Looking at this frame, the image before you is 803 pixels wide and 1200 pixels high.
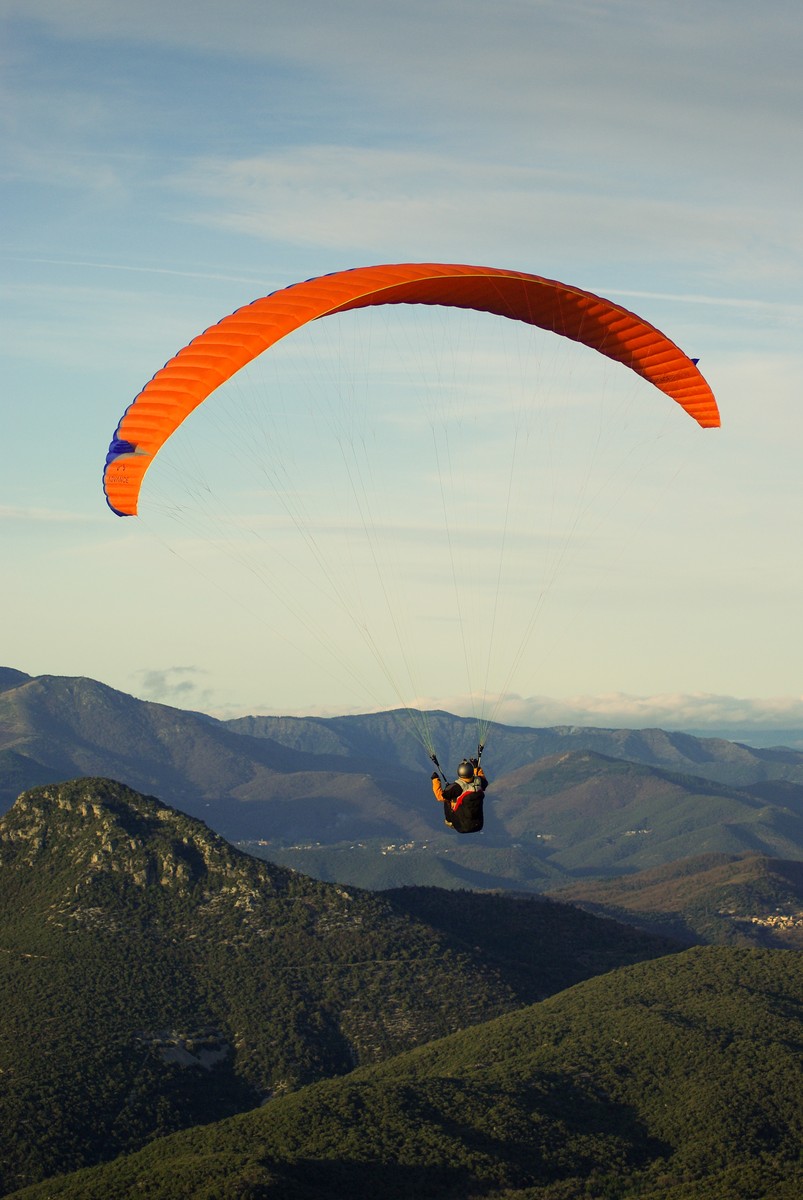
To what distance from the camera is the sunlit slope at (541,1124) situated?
70.2m

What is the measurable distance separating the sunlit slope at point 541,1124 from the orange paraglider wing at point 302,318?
36.0 m

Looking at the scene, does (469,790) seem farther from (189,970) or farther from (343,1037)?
(189,970)

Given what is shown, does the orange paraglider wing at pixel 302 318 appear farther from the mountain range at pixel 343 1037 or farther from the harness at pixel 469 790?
the mountain range at pixel 343 1037

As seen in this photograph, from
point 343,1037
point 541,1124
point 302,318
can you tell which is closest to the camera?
point 302,318

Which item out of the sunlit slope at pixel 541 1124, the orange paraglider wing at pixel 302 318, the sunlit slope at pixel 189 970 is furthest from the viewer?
the sunlit slope at pixel 189 970

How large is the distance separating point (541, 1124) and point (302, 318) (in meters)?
49.6

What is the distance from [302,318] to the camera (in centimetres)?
4606

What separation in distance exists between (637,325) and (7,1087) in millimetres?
60140

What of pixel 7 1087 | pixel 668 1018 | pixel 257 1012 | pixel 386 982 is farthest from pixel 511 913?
pixel 7 1087

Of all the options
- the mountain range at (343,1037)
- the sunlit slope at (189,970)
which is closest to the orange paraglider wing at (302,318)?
the mountain range at (343,1037)

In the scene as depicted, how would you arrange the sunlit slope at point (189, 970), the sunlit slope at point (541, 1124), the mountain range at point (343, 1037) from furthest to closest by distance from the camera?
1. the sunlit slope at point (189, 970)
2. the mountain range at point (343, 1037)
3. the sunlit slope at point (541, 1124)

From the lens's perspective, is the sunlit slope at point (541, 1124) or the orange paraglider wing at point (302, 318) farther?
the sunlit slope at point (541, 1124)

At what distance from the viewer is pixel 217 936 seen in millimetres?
123125

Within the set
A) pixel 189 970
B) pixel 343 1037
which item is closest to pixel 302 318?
pixel 343 1037
